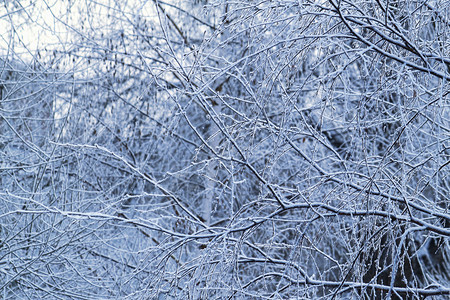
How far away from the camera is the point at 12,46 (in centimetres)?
614

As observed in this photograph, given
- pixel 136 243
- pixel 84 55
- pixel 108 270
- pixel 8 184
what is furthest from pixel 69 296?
pixel 84 55

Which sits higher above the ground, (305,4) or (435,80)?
(305,4)

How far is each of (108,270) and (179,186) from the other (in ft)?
6.47

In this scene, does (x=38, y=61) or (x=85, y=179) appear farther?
(x=85, y=179)

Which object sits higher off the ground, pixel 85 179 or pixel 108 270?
pixel 85 179

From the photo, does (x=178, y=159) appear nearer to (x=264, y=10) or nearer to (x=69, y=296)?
(x=69, y=296)

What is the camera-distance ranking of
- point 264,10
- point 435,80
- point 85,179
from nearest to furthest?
point 264,10 → point 435,80 → point 85,179

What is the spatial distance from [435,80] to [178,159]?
3682 mm

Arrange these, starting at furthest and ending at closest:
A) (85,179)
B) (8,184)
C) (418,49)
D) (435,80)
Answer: (85,179) → (8,184) → (435,80) → (418,49)

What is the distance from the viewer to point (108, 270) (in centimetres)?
623

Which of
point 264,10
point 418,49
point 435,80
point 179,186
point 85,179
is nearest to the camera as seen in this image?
point 418,49

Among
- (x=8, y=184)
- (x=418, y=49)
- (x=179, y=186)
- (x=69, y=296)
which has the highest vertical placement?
(x=8, y=184)

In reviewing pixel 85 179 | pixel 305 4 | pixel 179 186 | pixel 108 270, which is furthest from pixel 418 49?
pixel 179 186

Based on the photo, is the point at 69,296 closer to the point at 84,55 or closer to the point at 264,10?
the point at 84,55
